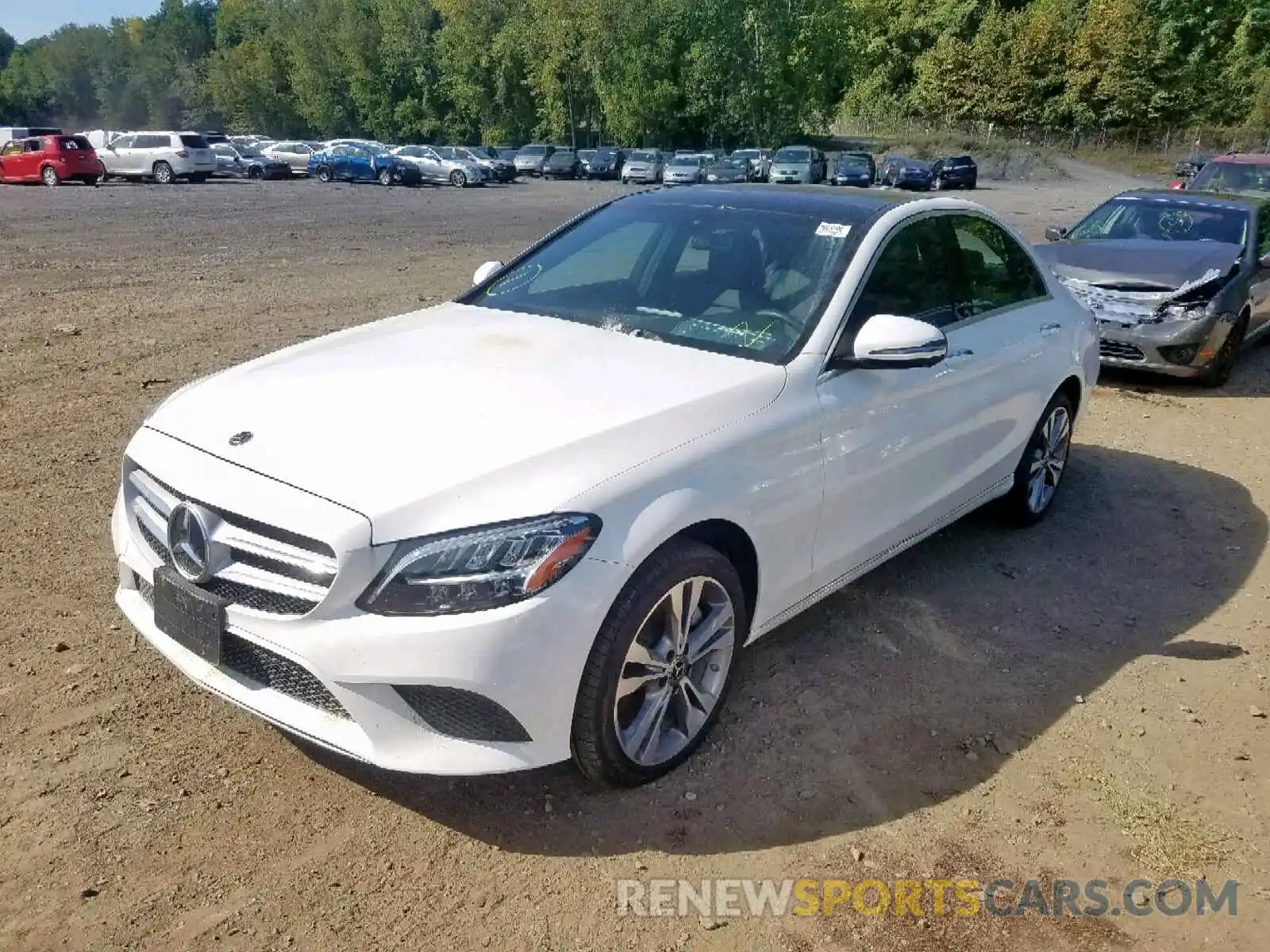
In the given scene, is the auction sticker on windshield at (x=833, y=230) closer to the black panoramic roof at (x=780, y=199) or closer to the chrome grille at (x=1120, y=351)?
the black panoramic roof at (x=780, y=199)

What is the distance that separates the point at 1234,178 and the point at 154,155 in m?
32.9

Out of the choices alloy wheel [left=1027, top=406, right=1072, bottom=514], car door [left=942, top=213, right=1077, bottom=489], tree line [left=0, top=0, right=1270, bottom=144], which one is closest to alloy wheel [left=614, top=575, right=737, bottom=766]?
car door [left=942, top=213, right=1077, bottom=489]

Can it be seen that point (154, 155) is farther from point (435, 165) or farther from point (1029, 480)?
point (1029, 480)

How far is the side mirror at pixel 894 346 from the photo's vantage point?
137 inches

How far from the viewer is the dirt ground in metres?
2.70

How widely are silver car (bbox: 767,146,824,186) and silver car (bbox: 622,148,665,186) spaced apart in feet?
15.4

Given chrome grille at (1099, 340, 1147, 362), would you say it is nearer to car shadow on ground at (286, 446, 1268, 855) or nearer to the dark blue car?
car shadow on ground at (286, 446, 1268, 855)

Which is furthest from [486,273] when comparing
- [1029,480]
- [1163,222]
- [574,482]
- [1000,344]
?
[1163,222]

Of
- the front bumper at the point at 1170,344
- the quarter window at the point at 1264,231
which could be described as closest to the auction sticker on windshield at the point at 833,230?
the front bumper at the point at 1170,344

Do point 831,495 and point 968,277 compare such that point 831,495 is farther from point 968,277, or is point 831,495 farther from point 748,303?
point 968,277

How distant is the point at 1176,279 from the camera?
27.5 ft

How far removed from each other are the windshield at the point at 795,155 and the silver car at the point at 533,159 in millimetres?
12662

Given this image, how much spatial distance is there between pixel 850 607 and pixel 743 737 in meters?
1.14

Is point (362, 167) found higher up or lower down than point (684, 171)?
higher up
